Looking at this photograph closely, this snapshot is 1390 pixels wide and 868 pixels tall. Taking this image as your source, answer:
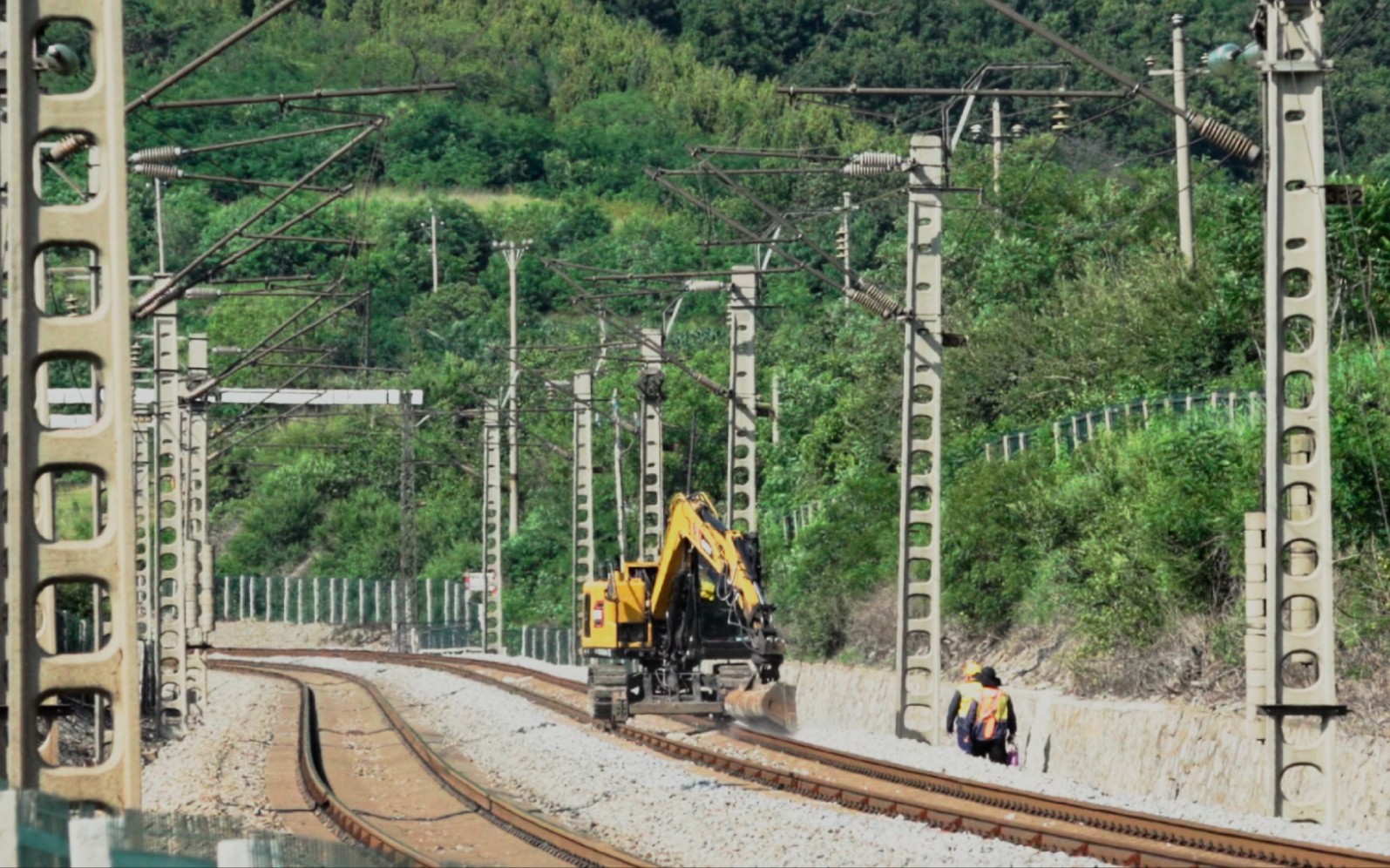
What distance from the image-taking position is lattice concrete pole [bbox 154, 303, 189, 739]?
4084 cm

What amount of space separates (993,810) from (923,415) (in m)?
12.1

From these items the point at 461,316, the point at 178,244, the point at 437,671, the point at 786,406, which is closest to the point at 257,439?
the point at 461,316

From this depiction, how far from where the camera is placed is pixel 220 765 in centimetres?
3338

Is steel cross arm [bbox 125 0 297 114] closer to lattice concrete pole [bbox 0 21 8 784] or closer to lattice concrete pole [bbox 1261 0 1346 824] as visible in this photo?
lattice concrete pole [bbox 0 21 8 784]

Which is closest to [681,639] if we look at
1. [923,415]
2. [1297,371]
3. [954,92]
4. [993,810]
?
[923,415]

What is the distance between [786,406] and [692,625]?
1767 inches

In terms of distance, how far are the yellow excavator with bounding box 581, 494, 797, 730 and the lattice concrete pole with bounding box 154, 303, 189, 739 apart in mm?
7780

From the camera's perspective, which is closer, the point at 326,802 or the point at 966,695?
the point at 326,802

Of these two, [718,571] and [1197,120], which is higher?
[1197,120]

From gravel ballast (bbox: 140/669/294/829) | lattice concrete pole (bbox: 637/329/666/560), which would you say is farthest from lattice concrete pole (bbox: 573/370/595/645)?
gravel ballast (bbox: 140/669/294/829)

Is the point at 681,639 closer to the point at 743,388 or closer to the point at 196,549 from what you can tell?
the point at 743,388

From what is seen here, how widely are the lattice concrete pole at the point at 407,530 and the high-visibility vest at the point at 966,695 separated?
153 feet

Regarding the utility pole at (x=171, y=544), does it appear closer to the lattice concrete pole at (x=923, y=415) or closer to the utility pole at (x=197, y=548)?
the utility pole at (x=197, y=548)

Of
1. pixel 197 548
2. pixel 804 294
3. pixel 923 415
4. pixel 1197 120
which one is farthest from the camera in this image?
pixel 804 294
